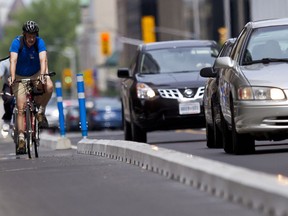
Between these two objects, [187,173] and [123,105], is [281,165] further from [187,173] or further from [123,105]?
[123,105]

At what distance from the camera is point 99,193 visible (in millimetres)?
10773

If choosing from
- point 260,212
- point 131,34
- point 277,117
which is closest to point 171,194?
point 260,212

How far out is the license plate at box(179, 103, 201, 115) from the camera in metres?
21.4

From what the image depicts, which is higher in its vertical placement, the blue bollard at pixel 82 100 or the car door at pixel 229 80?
the car door at pixel 229 80

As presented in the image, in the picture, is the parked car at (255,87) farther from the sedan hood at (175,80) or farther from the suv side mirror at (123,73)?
the suv side mirror at (123,73)

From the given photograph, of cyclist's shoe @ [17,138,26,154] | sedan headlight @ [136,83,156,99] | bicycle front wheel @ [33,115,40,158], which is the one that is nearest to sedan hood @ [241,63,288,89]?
bicycle front wheel @ [33,115,40,158]

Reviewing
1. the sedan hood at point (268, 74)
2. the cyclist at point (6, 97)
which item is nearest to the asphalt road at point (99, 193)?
the sedan hood at point (268, 74)

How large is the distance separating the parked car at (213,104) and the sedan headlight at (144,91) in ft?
10.9

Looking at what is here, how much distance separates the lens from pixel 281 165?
1295cm

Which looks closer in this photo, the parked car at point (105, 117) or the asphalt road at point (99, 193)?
the asphalt road at point (99, 193)

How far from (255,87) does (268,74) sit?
0.83 ft

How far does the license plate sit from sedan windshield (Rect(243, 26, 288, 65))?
224 inches

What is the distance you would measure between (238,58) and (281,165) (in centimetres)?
276

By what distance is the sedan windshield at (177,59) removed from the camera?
73.5ft
